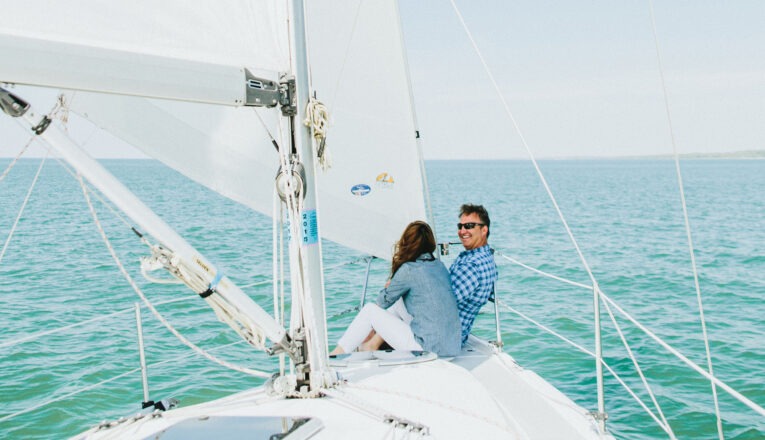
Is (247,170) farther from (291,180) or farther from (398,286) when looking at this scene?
(291,180)

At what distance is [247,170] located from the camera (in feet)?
14.1

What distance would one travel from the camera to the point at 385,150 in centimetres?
568

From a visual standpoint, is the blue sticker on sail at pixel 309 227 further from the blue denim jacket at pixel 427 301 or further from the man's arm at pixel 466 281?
the man's arm at pixel 466 281

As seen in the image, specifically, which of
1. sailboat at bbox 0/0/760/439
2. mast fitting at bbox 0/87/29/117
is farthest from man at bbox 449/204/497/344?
mast fitting at bbox 0/87/29/117

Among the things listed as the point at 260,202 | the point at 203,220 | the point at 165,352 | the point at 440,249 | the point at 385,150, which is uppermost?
the point at 203,220

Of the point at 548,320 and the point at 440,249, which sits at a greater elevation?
the point at 440,249

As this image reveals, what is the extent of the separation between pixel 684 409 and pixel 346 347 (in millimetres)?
4184

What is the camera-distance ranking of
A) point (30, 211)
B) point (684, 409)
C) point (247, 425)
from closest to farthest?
point (247, 425) < point (684, 409) < point (30, 211)

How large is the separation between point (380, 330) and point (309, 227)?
130 centimetres

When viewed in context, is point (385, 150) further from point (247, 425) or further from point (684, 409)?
point (684, 409)

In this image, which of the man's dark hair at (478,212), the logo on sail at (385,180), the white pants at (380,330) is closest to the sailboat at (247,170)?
the white pants at (380,330)

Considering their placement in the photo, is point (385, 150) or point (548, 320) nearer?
point (385, 150)

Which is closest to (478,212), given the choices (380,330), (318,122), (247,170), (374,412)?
(380,330)

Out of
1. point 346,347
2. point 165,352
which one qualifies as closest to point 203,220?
point 165,352
